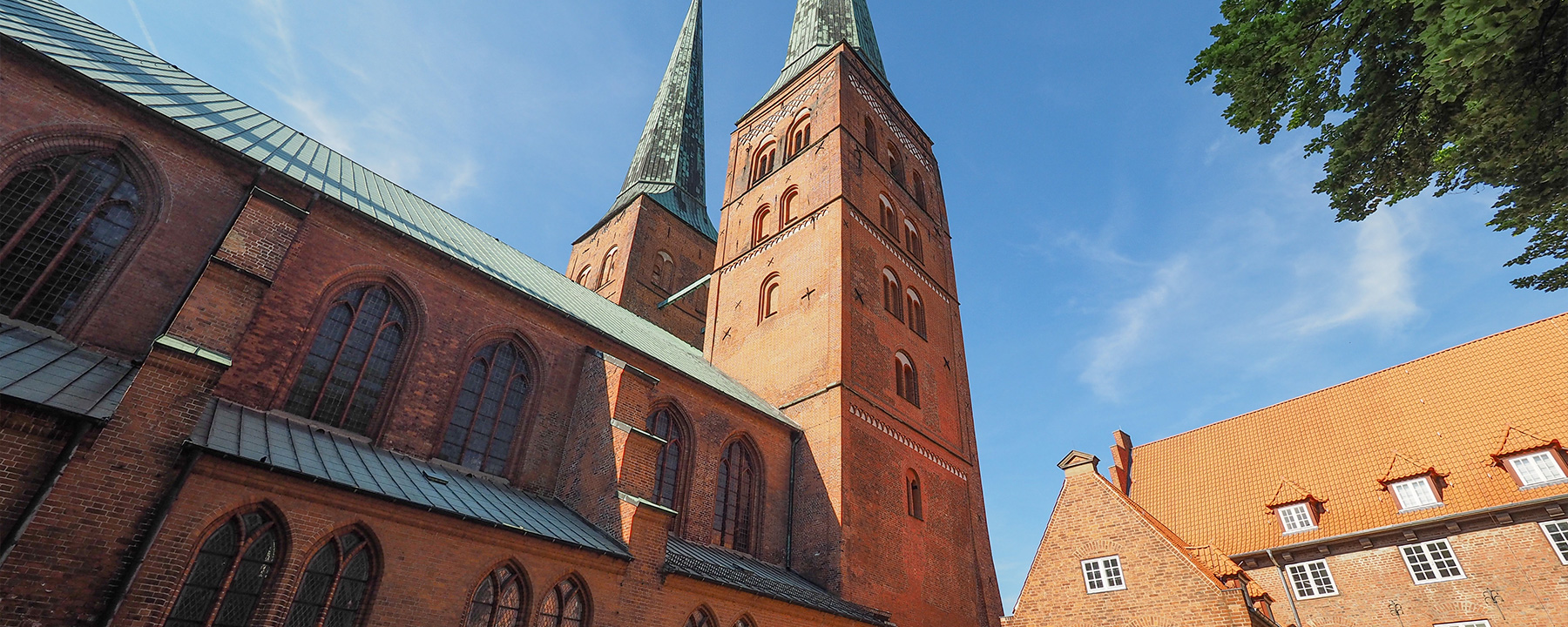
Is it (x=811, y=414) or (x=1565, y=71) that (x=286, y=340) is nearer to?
(x=811, y=414)

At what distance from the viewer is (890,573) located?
16.1 meters

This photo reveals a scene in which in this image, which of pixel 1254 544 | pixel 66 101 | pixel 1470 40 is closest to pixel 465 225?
pixel 66 101

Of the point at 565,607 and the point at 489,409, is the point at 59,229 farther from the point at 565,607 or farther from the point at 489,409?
the point at 565,607

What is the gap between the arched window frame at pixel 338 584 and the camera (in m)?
7.70

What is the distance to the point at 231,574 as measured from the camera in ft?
24.1

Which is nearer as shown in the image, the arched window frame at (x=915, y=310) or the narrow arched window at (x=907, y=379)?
the narrow arched window at (x=907, y=379)

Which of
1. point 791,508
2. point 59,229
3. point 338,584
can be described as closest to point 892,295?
point 791,508

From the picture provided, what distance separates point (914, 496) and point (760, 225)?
35.7 ft

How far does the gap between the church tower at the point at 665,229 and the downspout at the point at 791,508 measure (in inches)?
376

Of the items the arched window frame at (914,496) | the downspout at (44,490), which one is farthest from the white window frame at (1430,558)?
the downspout at (44,490)

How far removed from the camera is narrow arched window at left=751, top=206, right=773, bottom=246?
78.5 ft

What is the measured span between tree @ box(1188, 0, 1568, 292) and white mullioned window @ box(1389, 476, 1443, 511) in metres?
15.0

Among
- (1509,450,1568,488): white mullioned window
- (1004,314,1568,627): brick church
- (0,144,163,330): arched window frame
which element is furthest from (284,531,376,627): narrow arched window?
(1509,450,1568,488): white mullioned window

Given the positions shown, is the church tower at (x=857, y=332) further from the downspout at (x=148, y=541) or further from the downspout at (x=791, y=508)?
the downspout at (x=148, y=541)
